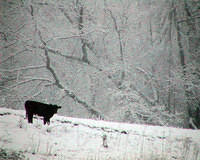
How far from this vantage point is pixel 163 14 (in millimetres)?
11945

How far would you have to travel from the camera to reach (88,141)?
13.7 feet

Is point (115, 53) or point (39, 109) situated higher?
point (115, 53)

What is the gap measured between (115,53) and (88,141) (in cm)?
858

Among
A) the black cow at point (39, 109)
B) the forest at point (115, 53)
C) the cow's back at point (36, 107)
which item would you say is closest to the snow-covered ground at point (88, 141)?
the black cow at point (39, 109)

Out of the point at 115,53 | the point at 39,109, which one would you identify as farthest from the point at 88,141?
the point at 115,53

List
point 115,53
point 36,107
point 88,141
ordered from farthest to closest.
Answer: point 115,53 < point 88,141 < point 36,107

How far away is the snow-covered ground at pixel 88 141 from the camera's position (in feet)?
11.9

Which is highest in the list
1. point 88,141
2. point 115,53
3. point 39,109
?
point 115,53

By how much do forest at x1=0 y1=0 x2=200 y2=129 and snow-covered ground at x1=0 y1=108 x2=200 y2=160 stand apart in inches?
215

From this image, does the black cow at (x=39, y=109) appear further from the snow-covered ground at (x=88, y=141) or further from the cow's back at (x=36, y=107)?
the snow-covered ground at (x=88, y=141)

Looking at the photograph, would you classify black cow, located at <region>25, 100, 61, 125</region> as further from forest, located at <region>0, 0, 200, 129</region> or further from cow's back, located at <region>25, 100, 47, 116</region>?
forest, located at <region>0, 0, 200, 129</region>

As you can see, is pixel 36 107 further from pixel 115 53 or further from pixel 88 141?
pixel 115 53

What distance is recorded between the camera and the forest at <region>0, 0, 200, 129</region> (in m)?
10.9

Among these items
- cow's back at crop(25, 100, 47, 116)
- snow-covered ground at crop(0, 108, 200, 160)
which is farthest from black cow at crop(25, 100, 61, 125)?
snow-covered ground at crop(0, 108, 200, 160)
